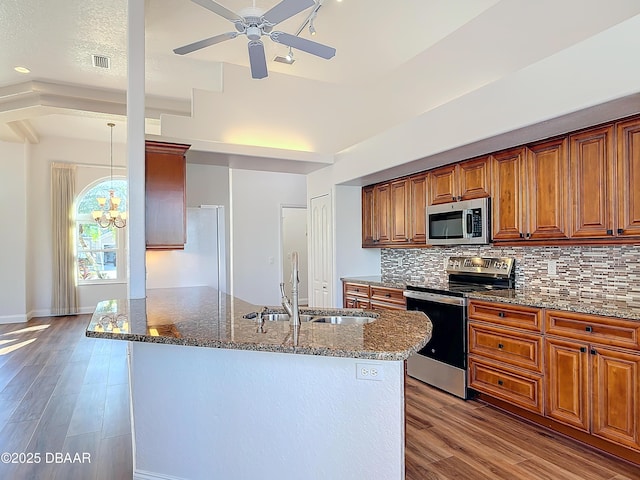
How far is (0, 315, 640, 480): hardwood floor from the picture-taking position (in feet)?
7.45

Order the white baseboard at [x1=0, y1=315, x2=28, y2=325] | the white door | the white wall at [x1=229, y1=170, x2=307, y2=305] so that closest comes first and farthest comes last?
the white door
the white baseboard at [x1=0, y1=315, x2=28, y2=325]
the white wall at [x1=229, y1=170, x2=307, y2=305]

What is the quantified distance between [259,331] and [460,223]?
2.43 meters

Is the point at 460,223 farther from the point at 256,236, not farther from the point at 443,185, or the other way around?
the point at 256,236

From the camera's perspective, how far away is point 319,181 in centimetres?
539

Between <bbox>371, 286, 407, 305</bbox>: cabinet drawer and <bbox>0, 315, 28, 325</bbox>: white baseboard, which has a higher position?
<bbox>371, 286, 407, 305</bbox>: cabinet drawer

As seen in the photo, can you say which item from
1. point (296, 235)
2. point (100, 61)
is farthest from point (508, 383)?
point (296, 235)

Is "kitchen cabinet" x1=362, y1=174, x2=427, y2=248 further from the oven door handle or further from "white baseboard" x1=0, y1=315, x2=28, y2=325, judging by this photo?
"white baseboard" x1=0, y1=315, x2=28, y2=325

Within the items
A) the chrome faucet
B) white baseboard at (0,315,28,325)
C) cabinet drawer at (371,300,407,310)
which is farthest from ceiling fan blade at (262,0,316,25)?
white baseboard at (0,315,28,325)

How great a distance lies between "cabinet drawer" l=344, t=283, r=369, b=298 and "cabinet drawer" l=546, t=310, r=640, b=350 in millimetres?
2197

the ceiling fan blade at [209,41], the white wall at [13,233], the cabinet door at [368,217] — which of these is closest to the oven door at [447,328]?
the cabinet door at [368,217]

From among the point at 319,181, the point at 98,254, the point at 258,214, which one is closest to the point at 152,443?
the point at 319,181

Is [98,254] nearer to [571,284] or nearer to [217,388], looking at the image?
[217,388]

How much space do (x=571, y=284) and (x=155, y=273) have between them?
401 centimetres

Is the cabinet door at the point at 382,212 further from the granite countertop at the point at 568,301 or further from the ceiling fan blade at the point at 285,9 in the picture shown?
the ceiling fan blade at the point at 285,9
